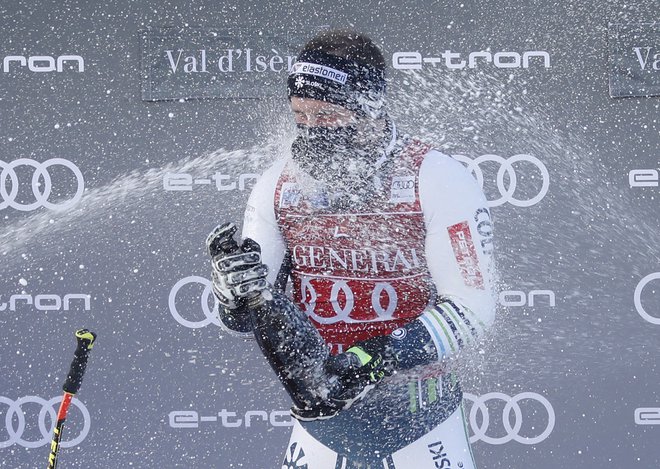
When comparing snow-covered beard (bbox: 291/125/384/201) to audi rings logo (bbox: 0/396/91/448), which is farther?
audi rings logo (bbox: 0/396/91/448)

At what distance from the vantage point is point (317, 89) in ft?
7.87

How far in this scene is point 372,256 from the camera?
2441mm

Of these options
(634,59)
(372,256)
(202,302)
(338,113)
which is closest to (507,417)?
(202,302)

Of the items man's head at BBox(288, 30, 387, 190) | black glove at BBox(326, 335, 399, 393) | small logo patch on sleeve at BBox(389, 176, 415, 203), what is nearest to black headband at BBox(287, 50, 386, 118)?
man's head at BBox(288, 30, 387, 190)

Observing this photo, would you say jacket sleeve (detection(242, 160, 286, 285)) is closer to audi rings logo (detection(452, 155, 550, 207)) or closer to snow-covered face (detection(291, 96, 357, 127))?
snow-covered face (detection(291, 96, 357, 127))

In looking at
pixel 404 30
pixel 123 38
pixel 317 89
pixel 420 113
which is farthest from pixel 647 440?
pixel 123 38

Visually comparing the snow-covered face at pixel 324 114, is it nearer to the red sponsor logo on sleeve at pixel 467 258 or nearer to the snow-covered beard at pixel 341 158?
the snow-covered beard at pixel 341 158

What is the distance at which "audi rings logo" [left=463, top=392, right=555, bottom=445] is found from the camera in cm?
407

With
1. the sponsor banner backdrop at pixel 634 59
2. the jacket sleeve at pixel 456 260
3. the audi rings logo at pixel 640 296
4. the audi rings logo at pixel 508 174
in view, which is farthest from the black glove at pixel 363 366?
the sponsor banner backdrop at pixel 634 59

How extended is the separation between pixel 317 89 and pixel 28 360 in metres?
2.36

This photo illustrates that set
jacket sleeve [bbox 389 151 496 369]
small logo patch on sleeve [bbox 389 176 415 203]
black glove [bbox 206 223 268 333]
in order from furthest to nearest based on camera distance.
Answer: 1. small logo patch on sleeve [bbox 389 176 415 203]
2. jacket sleeve [bbox 389 151 496 369]
3. black glove [bbox 206 223 268 333]

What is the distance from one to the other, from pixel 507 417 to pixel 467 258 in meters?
1.99

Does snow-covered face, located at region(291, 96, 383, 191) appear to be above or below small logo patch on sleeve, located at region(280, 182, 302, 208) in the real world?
above

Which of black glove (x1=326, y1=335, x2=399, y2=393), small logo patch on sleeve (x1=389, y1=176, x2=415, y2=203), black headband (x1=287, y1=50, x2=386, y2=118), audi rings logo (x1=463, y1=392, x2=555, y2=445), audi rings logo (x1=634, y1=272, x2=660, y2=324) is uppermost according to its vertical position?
black headband (x1=287, y1=50, x2=386, y2=118)
